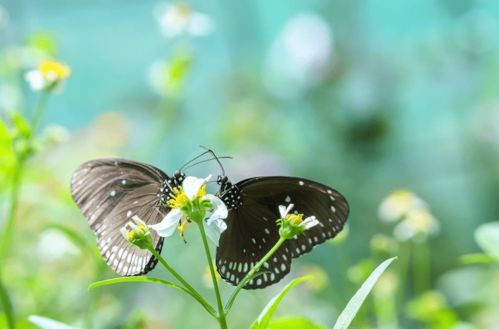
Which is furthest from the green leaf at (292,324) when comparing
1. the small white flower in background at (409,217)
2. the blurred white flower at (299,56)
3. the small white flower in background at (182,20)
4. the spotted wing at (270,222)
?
the blurred white flower at (299,56)

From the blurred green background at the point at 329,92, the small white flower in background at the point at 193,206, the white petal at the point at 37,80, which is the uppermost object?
the blurred green background at the point at 329,92

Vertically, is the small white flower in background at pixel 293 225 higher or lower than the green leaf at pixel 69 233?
lower

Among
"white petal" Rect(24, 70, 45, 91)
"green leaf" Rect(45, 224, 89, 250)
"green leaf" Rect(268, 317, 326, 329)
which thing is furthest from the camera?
"white petal" Rect(24, 70, 45, 91)

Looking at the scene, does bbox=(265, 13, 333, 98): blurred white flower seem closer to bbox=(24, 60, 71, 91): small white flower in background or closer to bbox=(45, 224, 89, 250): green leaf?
bbox=(24, 60, 71, 91): small white flower in background

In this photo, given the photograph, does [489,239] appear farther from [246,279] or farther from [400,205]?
[400,205]

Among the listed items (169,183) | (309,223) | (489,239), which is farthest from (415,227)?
(309,223)

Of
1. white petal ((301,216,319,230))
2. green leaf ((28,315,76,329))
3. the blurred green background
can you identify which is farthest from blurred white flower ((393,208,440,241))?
the blurred green background

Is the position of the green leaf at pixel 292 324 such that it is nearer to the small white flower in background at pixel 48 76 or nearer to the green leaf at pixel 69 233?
the green leaf at pixel 69 233
